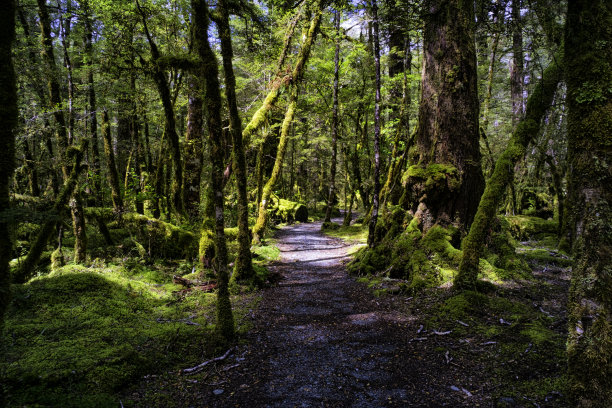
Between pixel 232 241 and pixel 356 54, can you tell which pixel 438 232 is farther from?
pixel 356 54

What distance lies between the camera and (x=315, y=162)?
36.9 metres

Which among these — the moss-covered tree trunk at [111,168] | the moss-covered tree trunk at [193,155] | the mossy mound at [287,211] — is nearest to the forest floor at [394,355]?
the moss-covered tree trunk at [193,155]

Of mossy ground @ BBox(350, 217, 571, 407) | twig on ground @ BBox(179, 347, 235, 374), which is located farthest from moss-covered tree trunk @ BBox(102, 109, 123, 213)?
mossy ground @ BBox(350, 217, 571, 407)

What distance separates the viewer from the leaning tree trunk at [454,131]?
7.34 metres

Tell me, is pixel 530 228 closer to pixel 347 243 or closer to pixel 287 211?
pixel 347 243

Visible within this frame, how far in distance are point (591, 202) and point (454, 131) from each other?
524cm

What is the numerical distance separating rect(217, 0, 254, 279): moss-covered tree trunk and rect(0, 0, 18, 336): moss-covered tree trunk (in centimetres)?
385

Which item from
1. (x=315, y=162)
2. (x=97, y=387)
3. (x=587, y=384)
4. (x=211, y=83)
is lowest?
(x=97, y=387)

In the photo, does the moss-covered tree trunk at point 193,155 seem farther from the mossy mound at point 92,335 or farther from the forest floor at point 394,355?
the forest floor at point 394,355

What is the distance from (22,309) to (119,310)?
1.46m

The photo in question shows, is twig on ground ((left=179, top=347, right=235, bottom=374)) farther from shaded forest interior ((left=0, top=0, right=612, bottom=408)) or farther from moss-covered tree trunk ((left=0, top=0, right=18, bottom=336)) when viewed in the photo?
moss-covered tree trunk ((left=0, top=0, right=18, bottom=336))

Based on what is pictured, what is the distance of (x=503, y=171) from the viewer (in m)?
5.16

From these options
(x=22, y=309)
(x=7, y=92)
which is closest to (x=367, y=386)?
(x=7, y=92)

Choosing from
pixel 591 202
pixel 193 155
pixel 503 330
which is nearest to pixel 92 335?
pixel 503 330
